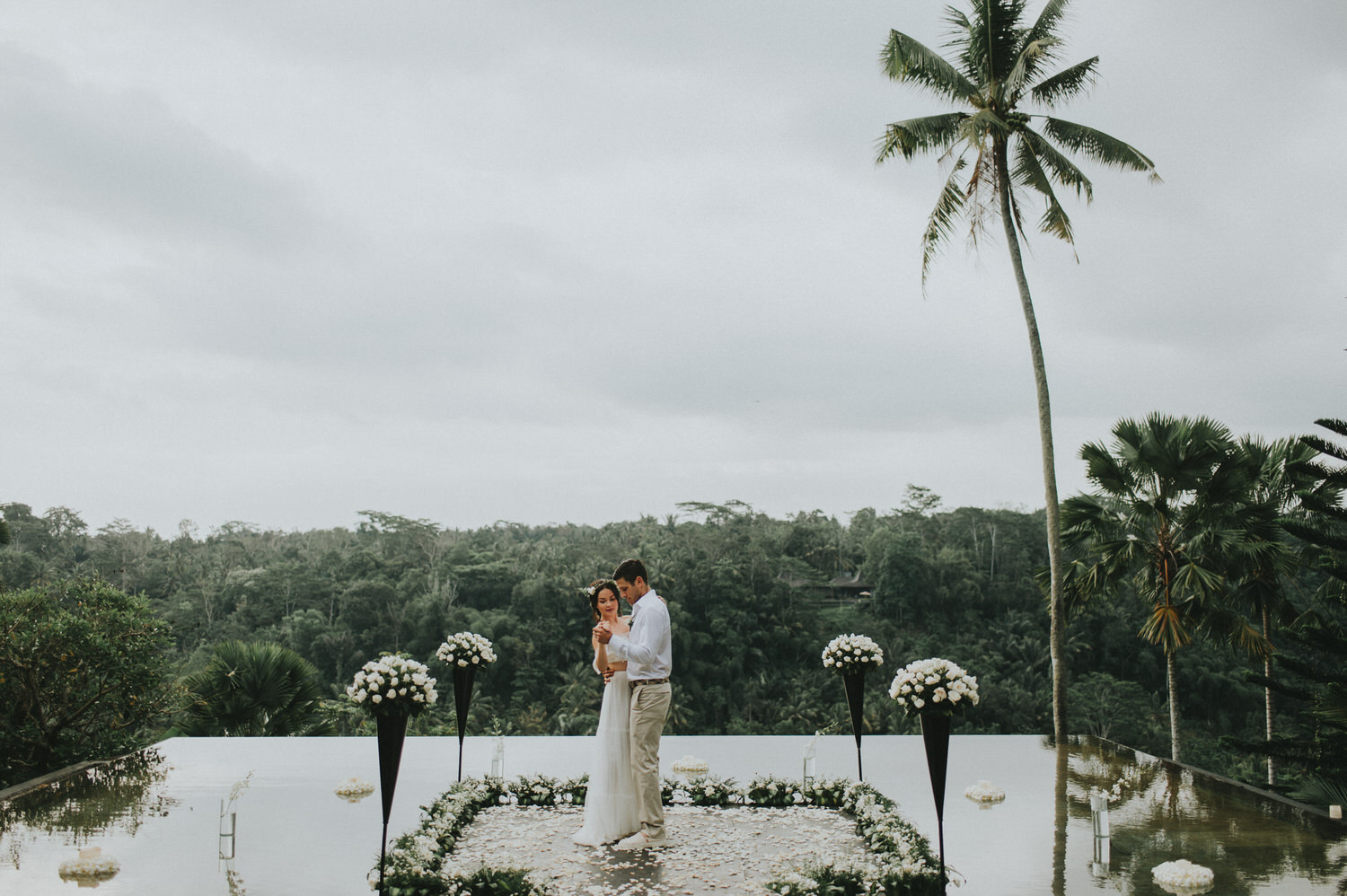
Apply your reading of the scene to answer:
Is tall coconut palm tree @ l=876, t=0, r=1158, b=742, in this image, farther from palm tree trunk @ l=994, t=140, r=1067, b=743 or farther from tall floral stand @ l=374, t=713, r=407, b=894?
tall floral stand @ l=374, t=713, r=407, b=894

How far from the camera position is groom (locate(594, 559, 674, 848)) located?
15.0ft

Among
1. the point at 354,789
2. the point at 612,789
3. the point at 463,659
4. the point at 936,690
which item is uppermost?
the point at 936,690

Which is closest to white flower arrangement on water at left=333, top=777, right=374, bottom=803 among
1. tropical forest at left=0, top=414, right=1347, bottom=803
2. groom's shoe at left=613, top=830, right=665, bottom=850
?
groom's shoe at left=613, top=830, right=665, bottom=850

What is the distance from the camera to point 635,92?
49.0 ft

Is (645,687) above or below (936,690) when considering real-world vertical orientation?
below

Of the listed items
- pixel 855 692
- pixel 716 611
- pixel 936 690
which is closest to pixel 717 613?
pixel 716 611

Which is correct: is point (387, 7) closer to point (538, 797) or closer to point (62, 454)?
point (538, 797)

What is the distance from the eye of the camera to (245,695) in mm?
8789

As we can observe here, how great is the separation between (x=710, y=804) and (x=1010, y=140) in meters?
7.01

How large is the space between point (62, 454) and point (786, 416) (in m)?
18.7

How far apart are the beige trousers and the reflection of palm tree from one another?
5.57m

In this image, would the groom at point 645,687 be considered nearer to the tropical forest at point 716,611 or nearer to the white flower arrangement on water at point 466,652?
the white flower arrangement on water at point 466,652

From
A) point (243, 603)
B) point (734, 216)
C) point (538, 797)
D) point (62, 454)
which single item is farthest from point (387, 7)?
point (243, 603)

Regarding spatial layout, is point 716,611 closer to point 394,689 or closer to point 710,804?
point 710,804
